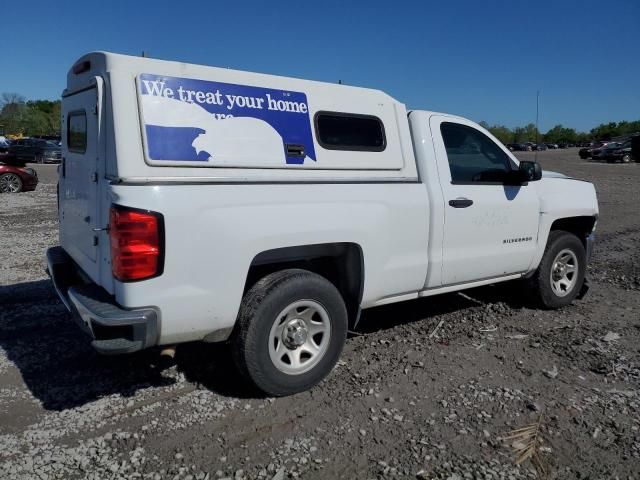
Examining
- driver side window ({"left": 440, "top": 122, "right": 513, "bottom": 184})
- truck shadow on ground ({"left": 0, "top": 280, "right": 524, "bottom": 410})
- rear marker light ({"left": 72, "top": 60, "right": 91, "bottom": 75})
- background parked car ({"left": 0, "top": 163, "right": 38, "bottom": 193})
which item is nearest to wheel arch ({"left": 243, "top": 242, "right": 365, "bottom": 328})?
truck shadow on ground ({"left": 0, "top": 280, "right": 524, "bottom": 410})

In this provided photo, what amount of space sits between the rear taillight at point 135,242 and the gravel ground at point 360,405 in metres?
1.02

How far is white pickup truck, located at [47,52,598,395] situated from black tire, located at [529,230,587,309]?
70 cm

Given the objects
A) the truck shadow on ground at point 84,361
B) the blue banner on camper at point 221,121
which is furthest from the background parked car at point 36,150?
the blue banner on camper at point 221,121

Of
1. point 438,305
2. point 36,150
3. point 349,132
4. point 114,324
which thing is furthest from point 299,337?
point 36,150

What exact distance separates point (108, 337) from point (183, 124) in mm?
1326

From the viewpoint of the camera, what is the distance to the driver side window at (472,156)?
4.59 metres

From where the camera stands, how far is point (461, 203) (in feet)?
14.7

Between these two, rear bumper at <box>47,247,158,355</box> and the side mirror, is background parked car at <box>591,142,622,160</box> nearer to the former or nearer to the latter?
the side mirror

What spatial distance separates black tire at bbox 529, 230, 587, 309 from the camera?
5434 millimetres

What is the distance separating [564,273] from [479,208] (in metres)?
1.73

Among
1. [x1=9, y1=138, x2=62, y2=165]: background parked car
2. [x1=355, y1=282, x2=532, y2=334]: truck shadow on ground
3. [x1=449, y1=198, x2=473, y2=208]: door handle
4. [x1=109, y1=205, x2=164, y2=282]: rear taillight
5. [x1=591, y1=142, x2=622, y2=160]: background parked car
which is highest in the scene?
[x1=591, y1=142, x2=622, y2=160]: background parked car

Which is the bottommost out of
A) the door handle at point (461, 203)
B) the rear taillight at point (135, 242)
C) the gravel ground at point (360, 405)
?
the gravel ground at point (360, 405)

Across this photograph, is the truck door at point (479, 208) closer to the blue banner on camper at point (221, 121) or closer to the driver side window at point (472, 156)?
the driver side window at point (472, 156)

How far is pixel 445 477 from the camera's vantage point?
9.48 feet
